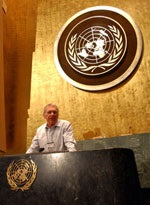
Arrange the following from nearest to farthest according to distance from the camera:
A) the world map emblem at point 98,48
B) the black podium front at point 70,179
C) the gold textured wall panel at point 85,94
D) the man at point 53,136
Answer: the black podium front at point 70,179 < the man at point 53,136 < the gold textured wall panel at point 85,94 < the world map emblem at point 98,48

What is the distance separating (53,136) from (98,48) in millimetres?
1766

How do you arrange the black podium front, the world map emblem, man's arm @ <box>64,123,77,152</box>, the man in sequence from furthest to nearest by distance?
the world map emblem
the man
man's arm @ <box>64,123,77,152</box>
the black podium front

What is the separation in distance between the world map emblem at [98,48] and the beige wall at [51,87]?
12cm

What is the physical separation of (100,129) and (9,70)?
1.77 meters

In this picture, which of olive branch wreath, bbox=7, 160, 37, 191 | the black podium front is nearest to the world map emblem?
the black podium front

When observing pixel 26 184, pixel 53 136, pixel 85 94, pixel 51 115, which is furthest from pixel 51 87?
pixel 26 184

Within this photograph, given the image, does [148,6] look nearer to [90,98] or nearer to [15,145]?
[90,98]

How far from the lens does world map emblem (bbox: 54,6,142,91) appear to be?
3600 mm

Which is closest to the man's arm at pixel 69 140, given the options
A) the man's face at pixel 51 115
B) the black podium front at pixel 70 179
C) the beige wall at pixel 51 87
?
the man's face at pixel 51 115

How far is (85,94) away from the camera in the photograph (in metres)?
3.72

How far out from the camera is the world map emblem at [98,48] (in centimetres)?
360

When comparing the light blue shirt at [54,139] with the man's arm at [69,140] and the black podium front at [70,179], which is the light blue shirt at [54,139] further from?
the black podium front at [70,179]

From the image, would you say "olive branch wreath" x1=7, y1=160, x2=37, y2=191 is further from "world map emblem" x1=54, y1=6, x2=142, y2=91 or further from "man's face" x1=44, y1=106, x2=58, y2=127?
"world map emblem" x1=54, y1=6, x2=142, y2=91

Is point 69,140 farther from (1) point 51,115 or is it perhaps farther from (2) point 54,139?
(1) point 51,115
